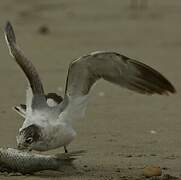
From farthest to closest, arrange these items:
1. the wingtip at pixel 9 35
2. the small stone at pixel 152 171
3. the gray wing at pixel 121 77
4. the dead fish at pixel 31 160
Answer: the wingtip at pixel 9 35
the gray wing at pixel 121 77
the small stone at pixel 152 171
the dead fish at pixel 31 160

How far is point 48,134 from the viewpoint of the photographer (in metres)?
6.84

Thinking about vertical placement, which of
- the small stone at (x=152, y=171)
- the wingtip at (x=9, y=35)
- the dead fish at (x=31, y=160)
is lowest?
the small stone at (x=152, y=171)

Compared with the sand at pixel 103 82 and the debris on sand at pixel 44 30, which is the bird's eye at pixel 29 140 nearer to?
the sand at pixel 103 82

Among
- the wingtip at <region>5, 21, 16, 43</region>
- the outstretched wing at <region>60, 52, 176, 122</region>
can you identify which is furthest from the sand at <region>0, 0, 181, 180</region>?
the wingtip at <region>5, 21, 16, 43</region>

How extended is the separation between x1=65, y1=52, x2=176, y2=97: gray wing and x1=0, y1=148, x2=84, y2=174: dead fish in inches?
35.6

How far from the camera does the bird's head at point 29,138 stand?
263 inches

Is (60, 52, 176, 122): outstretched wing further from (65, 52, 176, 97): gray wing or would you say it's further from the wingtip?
the wingtip

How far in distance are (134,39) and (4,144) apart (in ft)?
27.1

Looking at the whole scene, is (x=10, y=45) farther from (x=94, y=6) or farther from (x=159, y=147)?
(x=94, y=6)

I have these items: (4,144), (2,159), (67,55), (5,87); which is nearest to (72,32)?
(67,55)

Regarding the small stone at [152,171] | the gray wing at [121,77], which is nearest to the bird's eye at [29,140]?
the gray wing at [121,77]

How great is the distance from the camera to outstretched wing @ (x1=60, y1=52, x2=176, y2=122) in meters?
7.16

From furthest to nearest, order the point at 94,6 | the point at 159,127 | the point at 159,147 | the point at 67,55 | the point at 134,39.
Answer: the point at 94,6
the point at 134,39
the point at 67,55
the point at 159,127
the point at 159,147

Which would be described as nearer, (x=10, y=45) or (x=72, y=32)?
(x=10, y=45)
